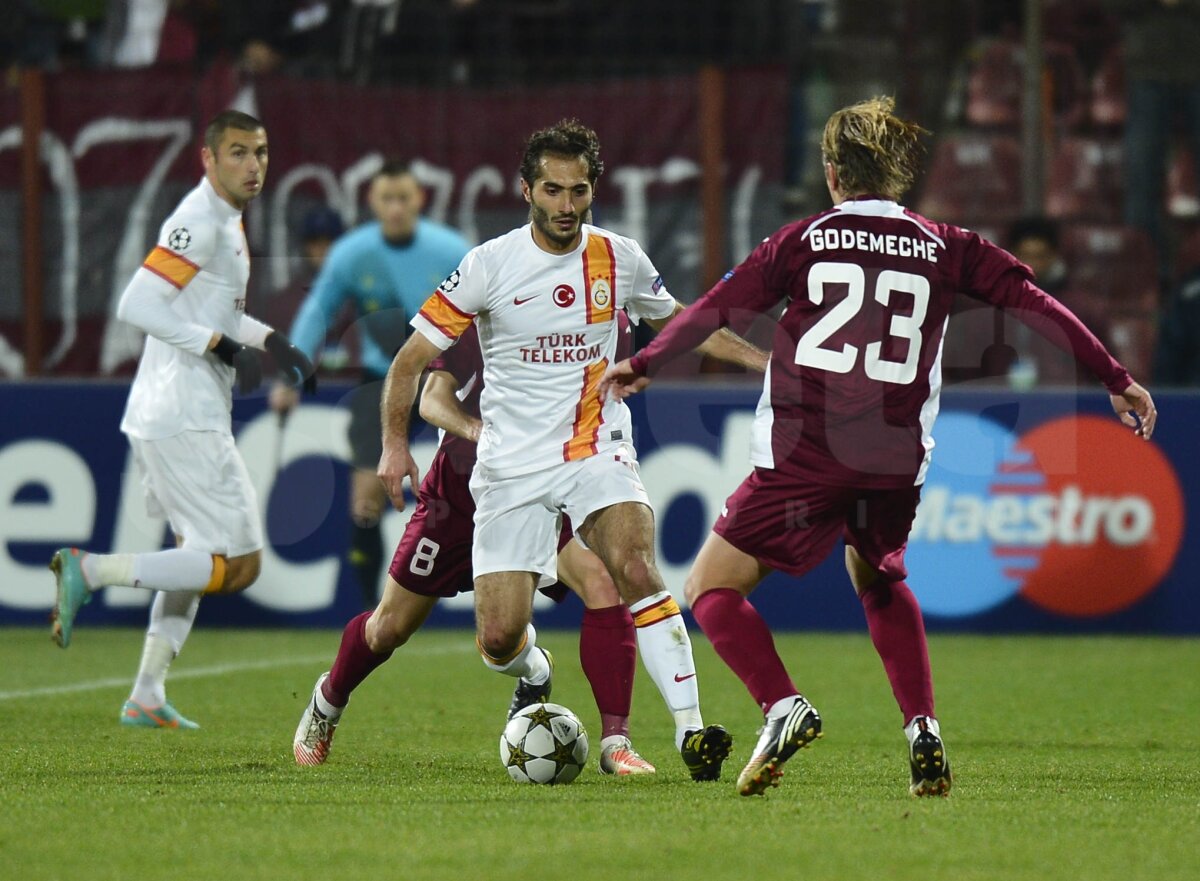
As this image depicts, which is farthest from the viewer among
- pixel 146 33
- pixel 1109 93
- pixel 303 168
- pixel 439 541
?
pixel 1109 93

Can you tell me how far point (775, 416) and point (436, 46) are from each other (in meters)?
7.95

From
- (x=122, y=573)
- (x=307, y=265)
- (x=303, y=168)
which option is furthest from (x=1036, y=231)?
(x=122, y=573)

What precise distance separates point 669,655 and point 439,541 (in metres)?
0.87

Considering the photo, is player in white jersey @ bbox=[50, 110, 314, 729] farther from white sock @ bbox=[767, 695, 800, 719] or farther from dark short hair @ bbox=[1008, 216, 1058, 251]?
dark short hair @ bbox=[1008, 216, 1058, 251]

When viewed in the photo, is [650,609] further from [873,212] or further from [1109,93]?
[1109,93]

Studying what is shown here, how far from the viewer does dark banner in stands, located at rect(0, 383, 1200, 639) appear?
34.3ft

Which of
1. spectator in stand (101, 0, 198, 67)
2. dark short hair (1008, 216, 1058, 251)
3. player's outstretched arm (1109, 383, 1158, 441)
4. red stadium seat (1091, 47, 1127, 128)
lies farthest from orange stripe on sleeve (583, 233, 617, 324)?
red stadium seat (1091, 47, 1127, 128)

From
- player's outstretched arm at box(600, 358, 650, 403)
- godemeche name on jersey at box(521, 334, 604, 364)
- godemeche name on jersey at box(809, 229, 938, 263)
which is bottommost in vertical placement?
player's outstretched arm at box(600, 358, 650, 403)

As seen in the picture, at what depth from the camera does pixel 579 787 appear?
18.3 ft

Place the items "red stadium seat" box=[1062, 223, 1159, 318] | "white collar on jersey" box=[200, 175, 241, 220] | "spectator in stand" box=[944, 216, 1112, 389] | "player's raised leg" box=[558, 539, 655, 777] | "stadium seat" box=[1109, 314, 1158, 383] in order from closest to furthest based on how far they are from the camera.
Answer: "player's raised leg" box=[558, 539, 655, 777] < "white collar on jersey" box=[200, 175, 241, 220] < "spectator in stand" box=[944, 216, 1112, 389] < "stadium seat" box=[1109, 314, 1158, 383] < "red stadium seat" box=[1062, 223, 1159, 318]

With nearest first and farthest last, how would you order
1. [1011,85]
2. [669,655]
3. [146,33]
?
[669,655], [146,33], [1011,85]

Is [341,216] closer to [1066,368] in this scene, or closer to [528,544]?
[1066,368]

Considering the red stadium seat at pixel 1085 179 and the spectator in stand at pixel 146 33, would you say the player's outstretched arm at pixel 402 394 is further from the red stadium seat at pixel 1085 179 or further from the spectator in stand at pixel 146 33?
the red stadium seat at pixel 1085 179

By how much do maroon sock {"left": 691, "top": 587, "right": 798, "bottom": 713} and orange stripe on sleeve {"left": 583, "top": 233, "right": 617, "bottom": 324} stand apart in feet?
3.17
